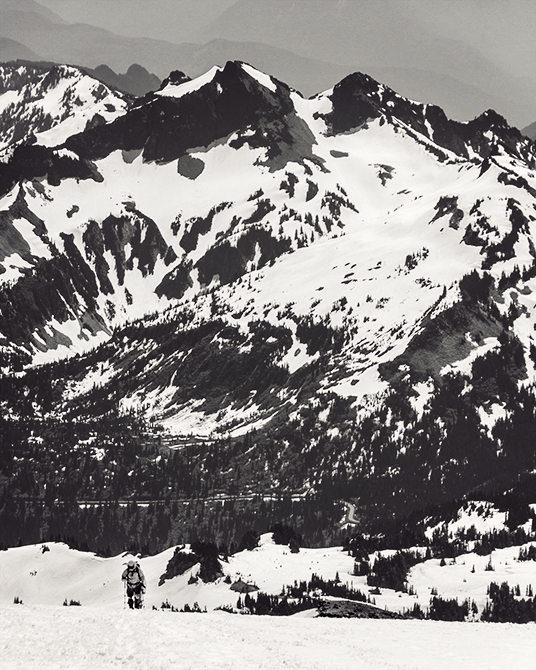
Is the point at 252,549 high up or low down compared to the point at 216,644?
up

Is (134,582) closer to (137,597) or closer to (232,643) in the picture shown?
(137,597)

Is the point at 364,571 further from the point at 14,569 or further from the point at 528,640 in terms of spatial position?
the point at 528,640

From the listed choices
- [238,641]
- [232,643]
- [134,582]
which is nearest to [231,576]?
[134,582]

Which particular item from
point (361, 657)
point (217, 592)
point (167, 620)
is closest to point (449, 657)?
point (361, 657)

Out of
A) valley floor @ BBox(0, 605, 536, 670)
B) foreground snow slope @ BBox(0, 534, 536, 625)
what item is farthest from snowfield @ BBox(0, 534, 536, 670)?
foreground snow slope @ BBox(0, 534, 536, 625)

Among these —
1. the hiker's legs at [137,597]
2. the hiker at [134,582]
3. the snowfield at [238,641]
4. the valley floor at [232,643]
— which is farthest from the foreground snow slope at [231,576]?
the hiker at [134,582]

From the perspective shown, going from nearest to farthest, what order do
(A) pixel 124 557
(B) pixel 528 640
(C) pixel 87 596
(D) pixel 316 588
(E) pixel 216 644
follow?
(E) pixel 216 644 → (B) pixel 528 640 → (D) pixel 316 588 → (C) pixel 87 596 → (A) pixel 124 557
